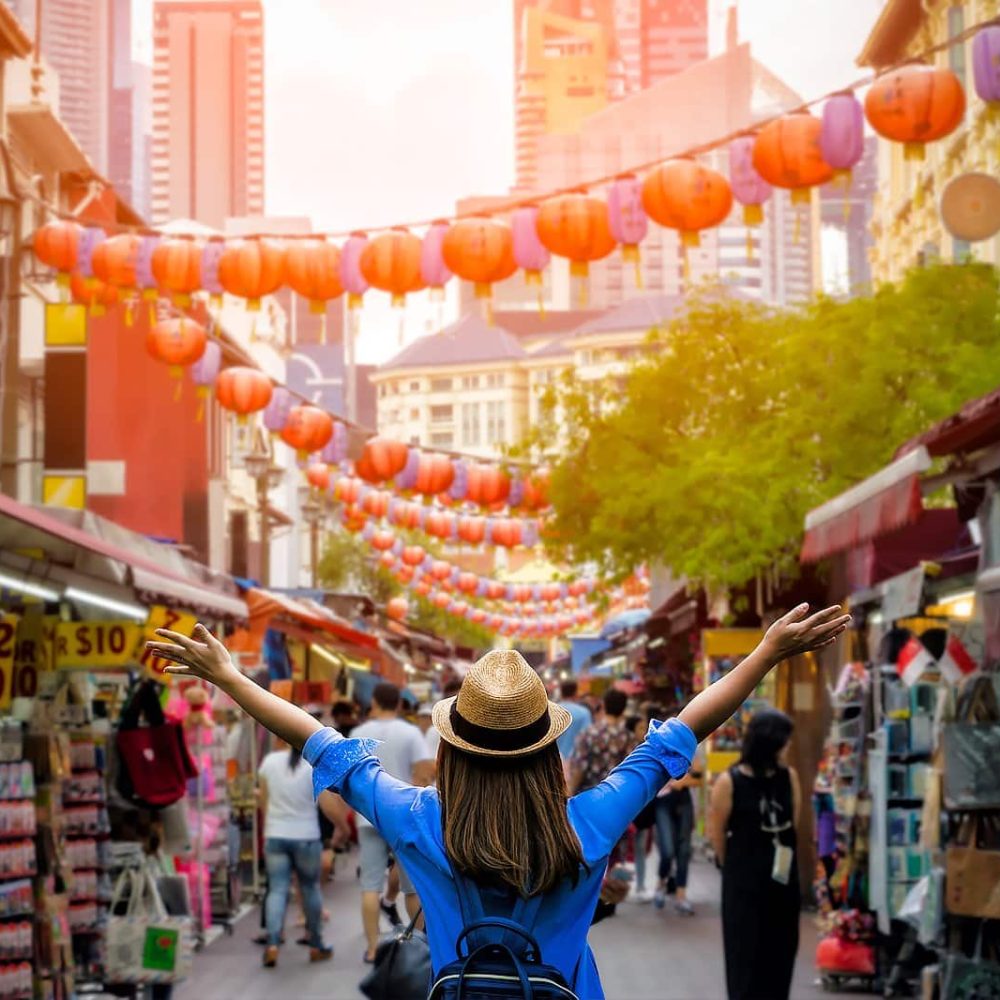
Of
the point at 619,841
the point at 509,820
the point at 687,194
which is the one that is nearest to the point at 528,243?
the point at 687,194

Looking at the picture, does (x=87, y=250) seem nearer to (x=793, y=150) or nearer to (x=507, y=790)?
(x=793, y=150)

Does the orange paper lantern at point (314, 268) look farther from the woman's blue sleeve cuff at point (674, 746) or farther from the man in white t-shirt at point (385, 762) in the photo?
the woman's blue sleeve cuff at point (674, 746)

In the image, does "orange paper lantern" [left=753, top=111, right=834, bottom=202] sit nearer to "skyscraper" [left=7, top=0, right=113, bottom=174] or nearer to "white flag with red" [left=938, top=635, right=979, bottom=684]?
"white flag with red" [left=938, top=635, right=979, bottom=684]


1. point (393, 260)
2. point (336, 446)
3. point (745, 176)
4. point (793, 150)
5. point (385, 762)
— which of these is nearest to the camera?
point (385, 762)

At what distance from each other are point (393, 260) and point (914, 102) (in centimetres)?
537

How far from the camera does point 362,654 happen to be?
1310 inches

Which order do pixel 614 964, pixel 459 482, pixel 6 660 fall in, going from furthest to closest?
1. pixel 459 482
2. pixel 614 964
3. pixel 6 660

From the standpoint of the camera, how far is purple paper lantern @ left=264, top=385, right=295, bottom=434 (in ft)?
77.6

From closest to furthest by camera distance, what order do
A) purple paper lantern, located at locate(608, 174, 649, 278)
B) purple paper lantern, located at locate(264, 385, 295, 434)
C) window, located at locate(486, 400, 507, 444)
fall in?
purple paper lantern, located at locate(608, 174, 649, 278) < purple paper lantern, located at locate(264, 385, 295, 434) < window, located at locate(486, 400, 507, 444)

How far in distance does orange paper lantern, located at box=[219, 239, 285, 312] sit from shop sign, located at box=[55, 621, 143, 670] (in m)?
5.10

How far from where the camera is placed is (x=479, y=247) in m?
16.3

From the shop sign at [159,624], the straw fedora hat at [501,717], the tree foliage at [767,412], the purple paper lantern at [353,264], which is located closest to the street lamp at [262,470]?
the tree foliage at [767,412]

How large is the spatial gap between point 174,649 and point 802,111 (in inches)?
→ 402

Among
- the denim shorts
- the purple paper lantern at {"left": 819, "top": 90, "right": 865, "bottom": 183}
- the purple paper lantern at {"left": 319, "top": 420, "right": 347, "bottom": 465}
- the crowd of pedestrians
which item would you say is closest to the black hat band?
the crowd of pedestrians
